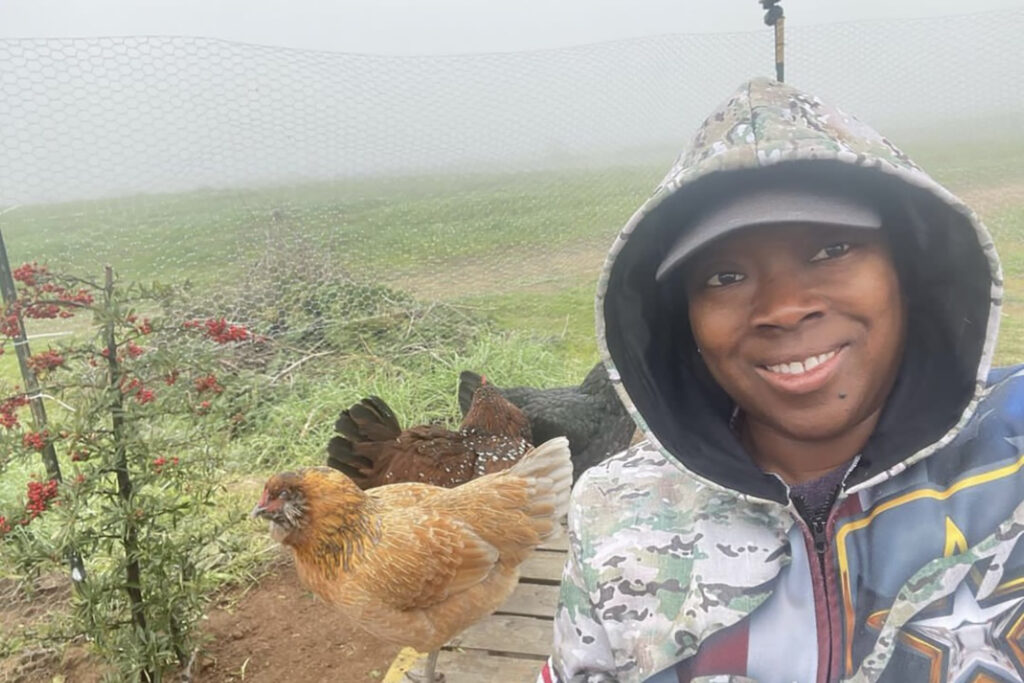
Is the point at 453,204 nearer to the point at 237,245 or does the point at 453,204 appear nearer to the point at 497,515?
the point at 237,245

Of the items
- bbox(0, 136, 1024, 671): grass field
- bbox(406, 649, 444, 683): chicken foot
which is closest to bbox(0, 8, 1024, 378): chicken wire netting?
bbox(0, 136, 1024, 671): grass field

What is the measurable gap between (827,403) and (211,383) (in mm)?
1645

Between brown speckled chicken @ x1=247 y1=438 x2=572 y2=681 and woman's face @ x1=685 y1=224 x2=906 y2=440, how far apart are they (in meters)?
1.44

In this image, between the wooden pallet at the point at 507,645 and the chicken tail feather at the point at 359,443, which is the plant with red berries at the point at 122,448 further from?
the chicken tail feather at the point at 359,443

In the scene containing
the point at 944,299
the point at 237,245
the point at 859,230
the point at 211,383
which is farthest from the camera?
the point at 237,245

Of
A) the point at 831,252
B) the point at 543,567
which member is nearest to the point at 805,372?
the point at 831,252

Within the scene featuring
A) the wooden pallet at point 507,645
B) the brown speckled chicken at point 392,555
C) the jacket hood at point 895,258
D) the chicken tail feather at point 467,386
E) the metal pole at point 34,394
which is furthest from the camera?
the chicken tail feather at point 467,386

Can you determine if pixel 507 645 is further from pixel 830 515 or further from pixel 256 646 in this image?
pixel 830 515

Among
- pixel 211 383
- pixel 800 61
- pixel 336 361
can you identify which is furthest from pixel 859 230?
pixel 800 61

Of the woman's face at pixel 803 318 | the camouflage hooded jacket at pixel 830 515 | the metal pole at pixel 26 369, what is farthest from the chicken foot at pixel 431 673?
the woman's face at pixel 803 318

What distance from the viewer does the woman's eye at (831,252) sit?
89 centimetres

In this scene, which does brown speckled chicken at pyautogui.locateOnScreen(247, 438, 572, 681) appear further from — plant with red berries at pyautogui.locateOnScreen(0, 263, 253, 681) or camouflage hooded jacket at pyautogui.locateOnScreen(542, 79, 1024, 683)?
camouflage hooded jacket at pyautogui.locateOnScreen(542, 79, 1024, 683)

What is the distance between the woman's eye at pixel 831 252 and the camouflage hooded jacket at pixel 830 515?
81 mm

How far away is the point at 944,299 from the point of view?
1.00 meters
